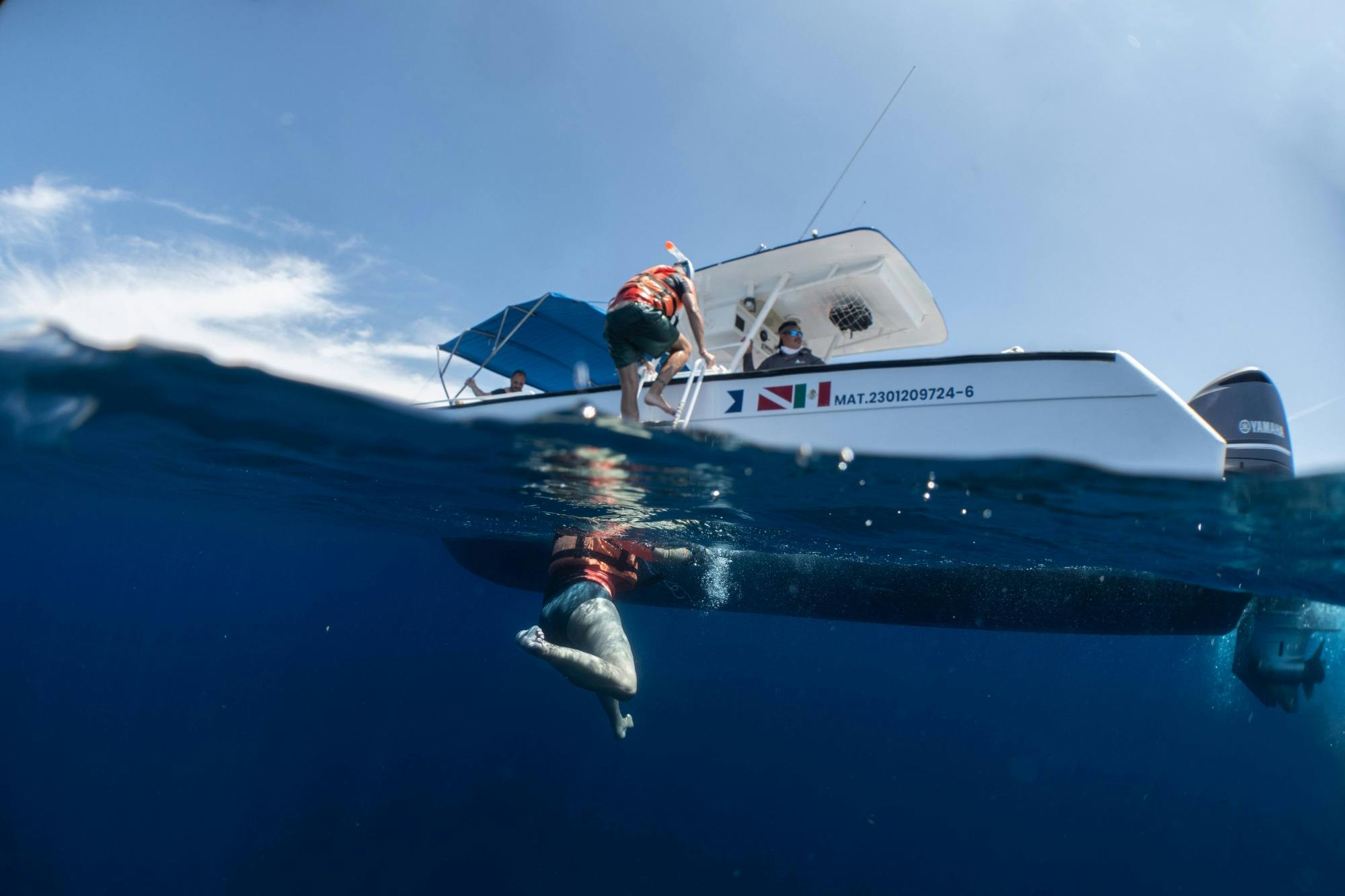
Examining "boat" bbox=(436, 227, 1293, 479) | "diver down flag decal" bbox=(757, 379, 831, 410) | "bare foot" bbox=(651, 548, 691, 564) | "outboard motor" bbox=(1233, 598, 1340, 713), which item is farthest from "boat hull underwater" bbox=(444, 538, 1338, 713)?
"diver down flag decal" bbox=(757, 379, 831, 410)

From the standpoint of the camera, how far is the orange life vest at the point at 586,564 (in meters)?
7.46

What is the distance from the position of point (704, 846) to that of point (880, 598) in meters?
35.5

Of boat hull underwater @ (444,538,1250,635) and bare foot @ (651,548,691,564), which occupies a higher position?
bare foot @ (651,548,691,564)

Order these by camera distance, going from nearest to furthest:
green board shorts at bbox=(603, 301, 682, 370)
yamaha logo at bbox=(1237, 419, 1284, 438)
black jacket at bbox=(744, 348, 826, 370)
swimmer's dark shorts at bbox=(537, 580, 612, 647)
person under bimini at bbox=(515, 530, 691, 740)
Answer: person under bimini at bbox=(515, 530, 691, 740) < yamaha logo at bbox=(1237, 419, 1284, 438) < green board shorts at bbox=(603, 301, 682, 370) < black jacket at bbox=(744, 348, 826, 370) < swimmer's dark shorts at bbox=(537, 580, 612, 647)

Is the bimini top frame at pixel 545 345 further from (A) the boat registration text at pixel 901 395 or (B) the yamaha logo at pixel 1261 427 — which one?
(B) the yamaha logo at pixel 1261 427

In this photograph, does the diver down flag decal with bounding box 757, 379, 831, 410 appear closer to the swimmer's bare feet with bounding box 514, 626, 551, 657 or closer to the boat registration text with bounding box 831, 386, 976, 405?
the boat registration text with bounding box 831, 386, 976, 405

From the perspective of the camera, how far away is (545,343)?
1099 cm

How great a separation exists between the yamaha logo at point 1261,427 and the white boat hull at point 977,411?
1.81ft

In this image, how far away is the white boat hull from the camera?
450cm

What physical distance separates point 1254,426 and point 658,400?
5.25m

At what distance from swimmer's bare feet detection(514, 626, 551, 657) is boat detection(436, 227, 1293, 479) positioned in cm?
218

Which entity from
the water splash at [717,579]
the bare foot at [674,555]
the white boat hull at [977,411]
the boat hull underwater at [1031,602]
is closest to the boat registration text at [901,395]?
the white boat hull at [977,411]

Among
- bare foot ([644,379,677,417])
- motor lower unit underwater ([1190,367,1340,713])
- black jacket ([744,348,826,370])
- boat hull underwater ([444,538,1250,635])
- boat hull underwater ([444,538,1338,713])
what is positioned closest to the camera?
bare foot ([644,379,677,417])

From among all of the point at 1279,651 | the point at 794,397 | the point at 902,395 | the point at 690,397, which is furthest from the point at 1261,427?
the point at 1279,651
